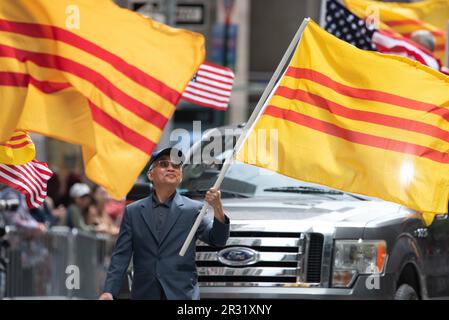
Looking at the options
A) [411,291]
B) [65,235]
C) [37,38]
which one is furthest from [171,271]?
[65,235]

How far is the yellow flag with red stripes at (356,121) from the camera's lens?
997 centimetres

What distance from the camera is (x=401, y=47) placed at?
1529 cm

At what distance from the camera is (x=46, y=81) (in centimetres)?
873

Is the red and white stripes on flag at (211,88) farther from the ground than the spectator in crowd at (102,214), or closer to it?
farther from the ground

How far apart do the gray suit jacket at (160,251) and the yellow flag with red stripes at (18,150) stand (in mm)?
780

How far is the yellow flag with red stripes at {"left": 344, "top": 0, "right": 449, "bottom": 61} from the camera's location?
57.1ft

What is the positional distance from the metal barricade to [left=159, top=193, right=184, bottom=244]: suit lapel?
7463 mm

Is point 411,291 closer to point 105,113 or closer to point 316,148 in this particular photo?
point 316,148

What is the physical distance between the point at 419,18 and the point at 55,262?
5250 millimetres

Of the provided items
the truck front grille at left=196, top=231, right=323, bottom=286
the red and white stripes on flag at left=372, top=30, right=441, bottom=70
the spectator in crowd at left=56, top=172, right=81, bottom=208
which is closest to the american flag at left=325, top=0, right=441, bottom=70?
the red and white stripes on flag at left=372, top=30, right=441, bottom=70

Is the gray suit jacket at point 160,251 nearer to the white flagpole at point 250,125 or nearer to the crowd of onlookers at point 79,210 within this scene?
the white flagpole at point 250,125

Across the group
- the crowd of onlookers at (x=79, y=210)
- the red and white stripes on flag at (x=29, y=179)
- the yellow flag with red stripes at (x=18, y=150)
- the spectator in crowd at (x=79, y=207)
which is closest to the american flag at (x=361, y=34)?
the crowd of onlookers at (x=79, y=210)

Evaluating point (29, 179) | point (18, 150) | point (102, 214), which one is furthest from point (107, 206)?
point (18, 150)

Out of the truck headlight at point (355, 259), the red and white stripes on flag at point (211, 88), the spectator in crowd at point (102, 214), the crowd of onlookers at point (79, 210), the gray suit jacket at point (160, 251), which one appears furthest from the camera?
the spectator in crowd at point (102, 214)
